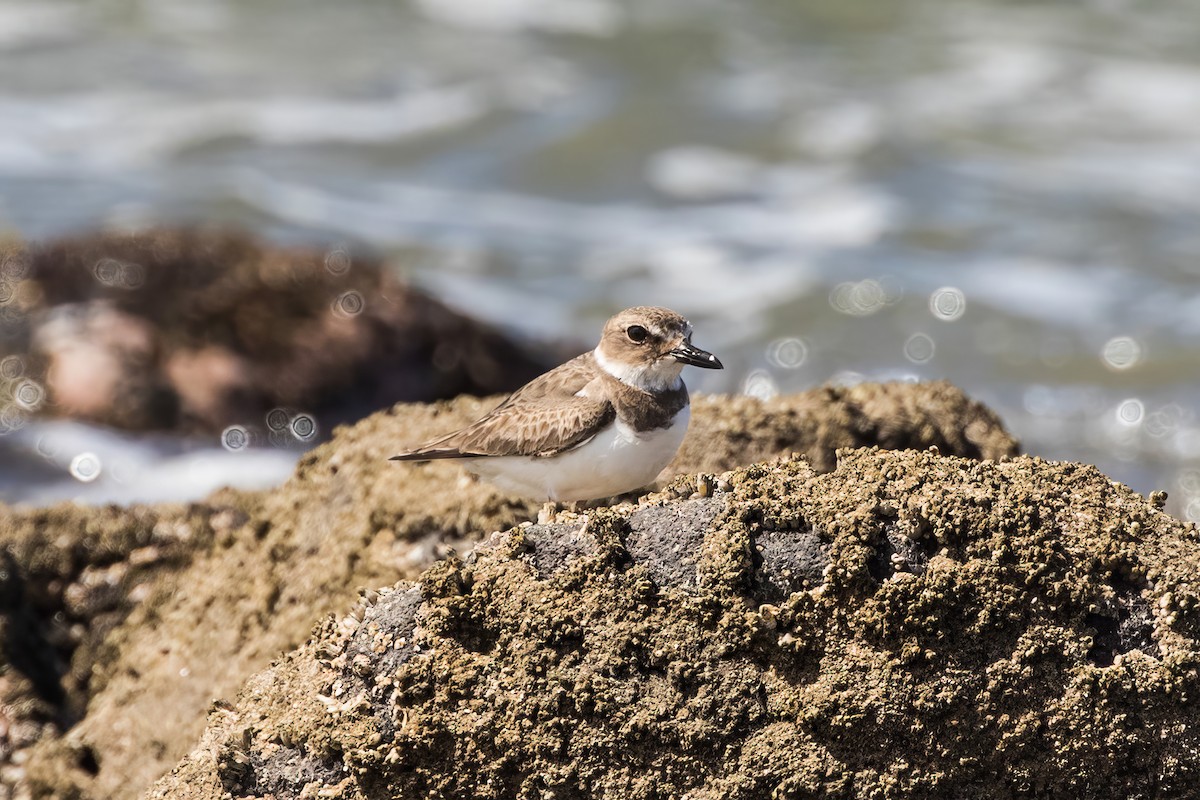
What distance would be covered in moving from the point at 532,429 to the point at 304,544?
100cm

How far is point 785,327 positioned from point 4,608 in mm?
9881

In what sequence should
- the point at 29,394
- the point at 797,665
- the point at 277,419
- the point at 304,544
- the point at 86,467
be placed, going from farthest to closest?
1. the point at 277,419
2. the point at 29,394
3. the point at 86,467
4. the point at 304,544
5. the point at 797,665

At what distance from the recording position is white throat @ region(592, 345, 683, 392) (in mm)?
5125

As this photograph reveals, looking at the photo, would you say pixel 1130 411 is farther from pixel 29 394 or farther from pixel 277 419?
pixel 29 394

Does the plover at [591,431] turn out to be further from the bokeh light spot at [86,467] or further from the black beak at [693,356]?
the bokeh light spot at [86,467]

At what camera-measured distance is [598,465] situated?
4.85 meters

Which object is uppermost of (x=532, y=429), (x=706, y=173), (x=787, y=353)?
(x=532, y=429)

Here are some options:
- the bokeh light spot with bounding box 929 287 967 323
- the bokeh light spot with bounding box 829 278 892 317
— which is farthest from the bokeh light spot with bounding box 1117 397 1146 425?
the bokeh light spot with bounding box 829 278 892 317

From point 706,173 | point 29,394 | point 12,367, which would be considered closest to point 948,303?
point 706,173

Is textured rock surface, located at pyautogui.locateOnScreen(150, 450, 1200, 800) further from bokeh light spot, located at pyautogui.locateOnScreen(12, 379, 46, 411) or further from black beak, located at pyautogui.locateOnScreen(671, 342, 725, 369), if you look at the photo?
bokeh light spot, located at pyautogui.locateOnScreen(12, 379, 46, 411)

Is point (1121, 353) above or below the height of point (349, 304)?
below

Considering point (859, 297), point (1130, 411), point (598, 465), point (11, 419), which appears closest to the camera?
point (598, 465)

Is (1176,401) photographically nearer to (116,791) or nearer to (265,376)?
(265,376)

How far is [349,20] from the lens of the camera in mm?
23969
